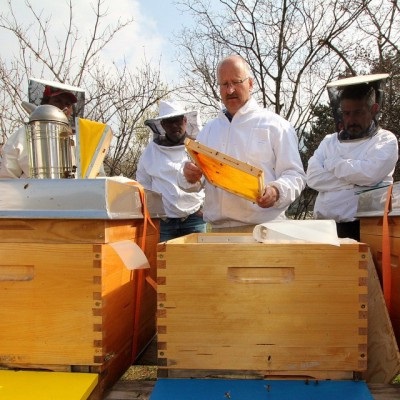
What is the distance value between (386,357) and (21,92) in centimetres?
551

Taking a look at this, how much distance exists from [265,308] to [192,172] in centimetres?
94

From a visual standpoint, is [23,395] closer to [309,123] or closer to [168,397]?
[168,397]

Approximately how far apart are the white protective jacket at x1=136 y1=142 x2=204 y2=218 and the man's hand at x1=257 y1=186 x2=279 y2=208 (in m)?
1.46

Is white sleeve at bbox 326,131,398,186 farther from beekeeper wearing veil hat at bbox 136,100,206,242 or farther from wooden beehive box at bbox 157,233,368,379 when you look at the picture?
beekeeper wearing veil hat at bbox 136,100,206,242

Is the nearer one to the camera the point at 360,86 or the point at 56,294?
the point at 56,294

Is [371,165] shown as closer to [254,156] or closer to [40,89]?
[254,156]

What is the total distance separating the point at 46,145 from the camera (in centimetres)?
160

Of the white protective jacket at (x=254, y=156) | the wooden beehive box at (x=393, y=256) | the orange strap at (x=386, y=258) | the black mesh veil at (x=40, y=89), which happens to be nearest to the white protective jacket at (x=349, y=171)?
the white protective jacket at (x=254, y=156)

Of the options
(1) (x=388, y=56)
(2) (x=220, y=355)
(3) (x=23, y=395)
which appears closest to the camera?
(3) (x=23, y=395)

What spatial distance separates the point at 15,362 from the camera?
1.37m

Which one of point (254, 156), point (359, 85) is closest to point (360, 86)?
point (359, 85)

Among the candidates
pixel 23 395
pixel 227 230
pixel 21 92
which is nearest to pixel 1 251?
pixel 23 395

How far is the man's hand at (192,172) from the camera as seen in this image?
6.77 feet

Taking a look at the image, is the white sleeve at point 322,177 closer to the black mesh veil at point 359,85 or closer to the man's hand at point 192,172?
the black mesh veil at point 359,85
